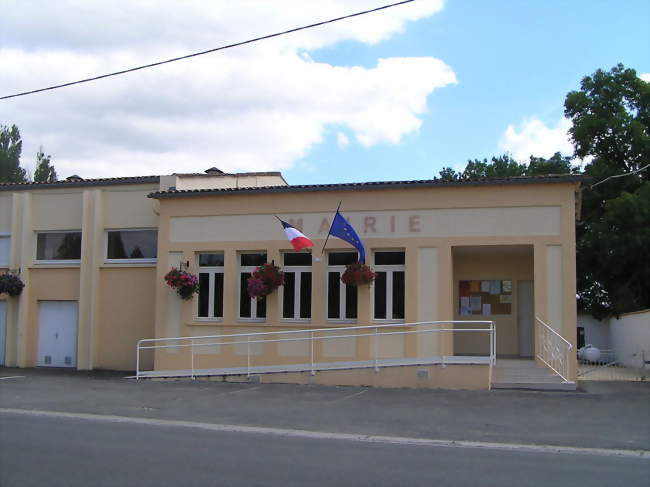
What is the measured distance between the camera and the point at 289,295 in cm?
1825

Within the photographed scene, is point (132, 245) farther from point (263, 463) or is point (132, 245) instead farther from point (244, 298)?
point (263, 463)

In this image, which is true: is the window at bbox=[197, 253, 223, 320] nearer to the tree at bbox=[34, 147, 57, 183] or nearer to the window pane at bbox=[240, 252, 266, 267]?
the window pane at bbox=[240, 252, 266, 267]

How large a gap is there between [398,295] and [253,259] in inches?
154

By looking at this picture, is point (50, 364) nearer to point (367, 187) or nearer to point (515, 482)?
point (367, 187)

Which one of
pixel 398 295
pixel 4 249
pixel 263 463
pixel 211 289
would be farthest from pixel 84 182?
pixel 263 463

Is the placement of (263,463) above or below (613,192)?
below

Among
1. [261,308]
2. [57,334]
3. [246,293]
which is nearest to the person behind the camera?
[261,308]

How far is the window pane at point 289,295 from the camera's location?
18188mm

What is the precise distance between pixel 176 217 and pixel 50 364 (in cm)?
649

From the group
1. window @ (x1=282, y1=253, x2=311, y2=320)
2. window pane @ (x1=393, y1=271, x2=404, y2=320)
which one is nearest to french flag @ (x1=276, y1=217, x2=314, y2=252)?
window @ (x1=282, y1=253, x2=311, y2=320)

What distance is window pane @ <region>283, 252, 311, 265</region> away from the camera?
18.2 meters

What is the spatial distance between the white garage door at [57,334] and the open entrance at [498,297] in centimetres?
1113

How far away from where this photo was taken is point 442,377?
15.7 meters

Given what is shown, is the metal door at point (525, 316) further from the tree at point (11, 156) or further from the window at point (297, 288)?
the tree at point (11, 156)
